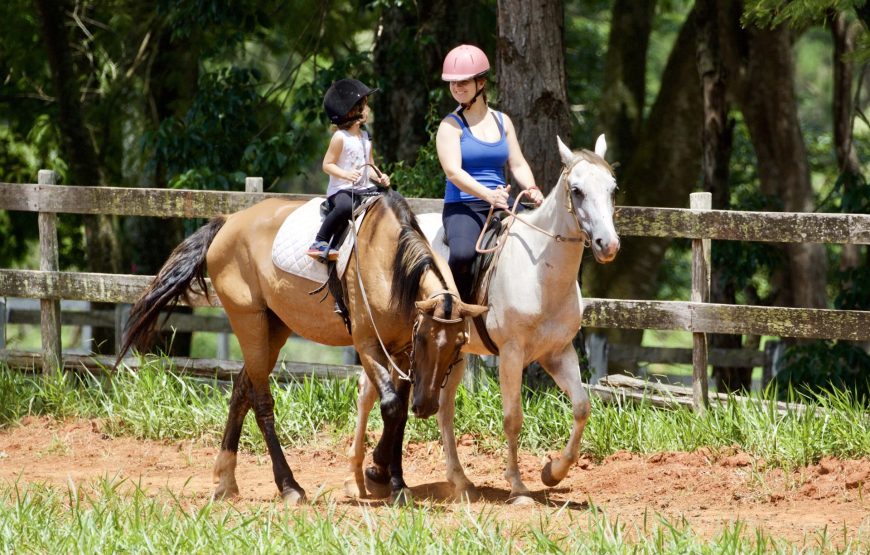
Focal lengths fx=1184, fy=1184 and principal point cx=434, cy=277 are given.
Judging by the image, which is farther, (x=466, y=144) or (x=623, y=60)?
(x=623, y=60)

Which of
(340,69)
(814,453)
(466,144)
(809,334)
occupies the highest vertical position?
(340,69)

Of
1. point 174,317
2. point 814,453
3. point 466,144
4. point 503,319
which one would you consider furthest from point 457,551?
point 174,317

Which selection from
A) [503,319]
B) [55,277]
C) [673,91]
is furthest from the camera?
[673,91]

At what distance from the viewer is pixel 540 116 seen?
27.9 feet

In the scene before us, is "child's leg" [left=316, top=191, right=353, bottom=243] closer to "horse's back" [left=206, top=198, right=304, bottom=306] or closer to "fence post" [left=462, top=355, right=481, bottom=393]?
"horse's back" [left=206, top=198, right=304, bottom=306]

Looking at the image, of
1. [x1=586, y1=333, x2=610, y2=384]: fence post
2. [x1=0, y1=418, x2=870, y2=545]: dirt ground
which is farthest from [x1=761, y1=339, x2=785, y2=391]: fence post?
[x1=0, y1=418, x2=870, y2=545]: dirt ground

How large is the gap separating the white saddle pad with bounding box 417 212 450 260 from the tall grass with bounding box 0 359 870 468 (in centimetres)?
158

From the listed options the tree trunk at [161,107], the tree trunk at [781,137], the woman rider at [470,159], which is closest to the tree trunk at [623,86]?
the tree trunk at [781,137]

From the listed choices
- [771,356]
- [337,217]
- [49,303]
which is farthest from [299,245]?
[771,356]

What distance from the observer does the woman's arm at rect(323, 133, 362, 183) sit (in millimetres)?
6586

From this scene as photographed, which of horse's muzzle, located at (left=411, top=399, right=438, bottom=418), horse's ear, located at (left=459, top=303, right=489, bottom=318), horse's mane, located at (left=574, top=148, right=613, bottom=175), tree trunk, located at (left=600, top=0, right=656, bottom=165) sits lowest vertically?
horse's muzzle, located at (left=411, top=399, right=438, bottom=418)

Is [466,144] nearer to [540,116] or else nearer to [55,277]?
[540,116]

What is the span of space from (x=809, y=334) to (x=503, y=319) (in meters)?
2.25

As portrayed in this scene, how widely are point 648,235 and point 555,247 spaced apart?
5.79ft
